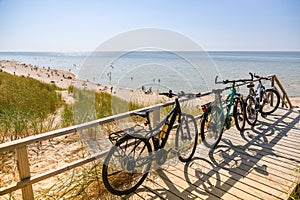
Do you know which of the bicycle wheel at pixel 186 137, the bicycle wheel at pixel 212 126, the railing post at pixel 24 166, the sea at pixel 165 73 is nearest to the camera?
the railing post at pixel 24 166

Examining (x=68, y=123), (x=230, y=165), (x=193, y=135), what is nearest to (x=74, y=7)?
(x=68, y=123)

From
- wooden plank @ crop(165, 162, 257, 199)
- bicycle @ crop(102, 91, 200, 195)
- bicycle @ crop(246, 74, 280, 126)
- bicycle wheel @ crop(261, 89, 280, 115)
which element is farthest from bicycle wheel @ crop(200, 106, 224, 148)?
bicycle wheel @ crop(261, 89, 280, 115)

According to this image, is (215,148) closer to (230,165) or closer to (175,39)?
(230,165)

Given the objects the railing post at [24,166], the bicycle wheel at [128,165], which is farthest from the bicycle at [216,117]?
the railing post at [24,166]

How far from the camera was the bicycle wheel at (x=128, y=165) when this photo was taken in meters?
2.07

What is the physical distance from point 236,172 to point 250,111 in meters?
2.03

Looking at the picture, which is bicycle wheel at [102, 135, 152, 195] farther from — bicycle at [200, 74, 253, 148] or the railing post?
bicycle at [200, 74, 253, 148]

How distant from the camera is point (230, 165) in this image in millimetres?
2779

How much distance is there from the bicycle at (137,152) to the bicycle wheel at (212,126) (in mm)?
402

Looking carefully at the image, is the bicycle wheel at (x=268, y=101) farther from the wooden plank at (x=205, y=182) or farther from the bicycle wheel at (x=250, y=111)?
the wooden plank at (x=205, y=182)

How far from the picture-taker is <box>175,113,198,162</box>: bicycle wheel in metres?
2.79

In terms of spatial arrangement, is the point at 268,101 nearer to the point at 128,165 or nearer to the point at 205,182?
the point at 205,182

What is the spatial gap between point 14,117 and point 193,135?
2891mm

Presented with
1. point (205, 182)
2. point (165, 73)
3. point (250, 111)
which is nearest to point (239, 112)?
point (250, 111)
